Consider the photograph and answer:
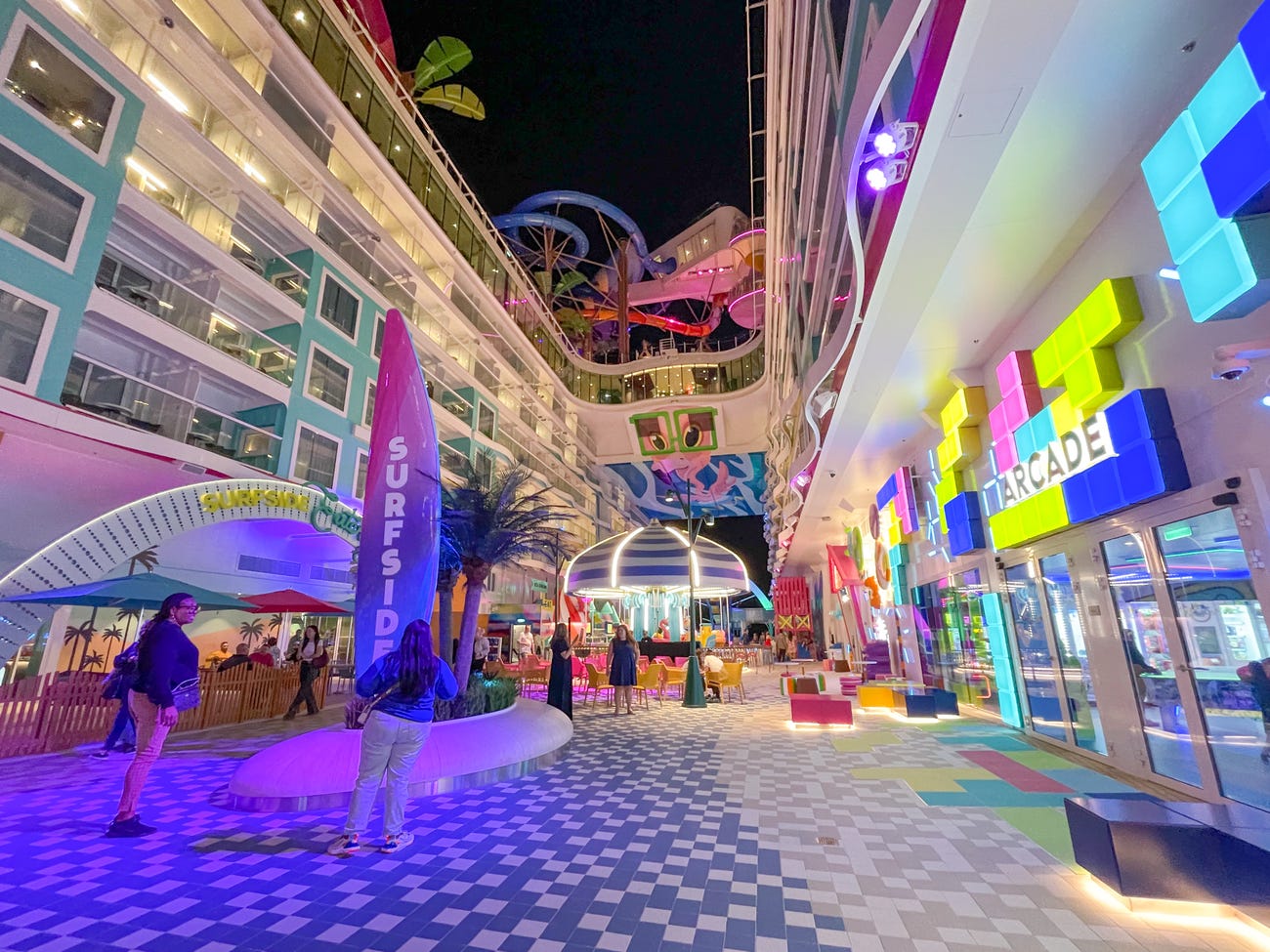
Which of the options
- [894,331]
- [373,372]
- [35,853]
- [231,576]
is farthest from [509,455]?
[35,853]

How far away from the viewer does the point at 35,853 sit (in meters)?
4.21

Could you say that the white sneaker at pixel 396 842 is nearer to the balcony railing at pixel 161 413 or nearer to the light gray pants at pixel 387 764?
the light gray pants at pixel 387 764

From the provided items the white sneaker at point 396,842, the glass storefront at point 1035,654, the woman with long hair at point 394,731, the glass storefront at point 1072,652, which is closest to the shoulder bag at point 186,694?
the woman with long hair at point 394,731

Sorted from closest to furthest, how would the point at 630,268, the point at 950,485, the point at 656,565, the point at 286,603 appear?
the point at 950,485, the point at 286,603, the point at 656,565, the point at 630,268

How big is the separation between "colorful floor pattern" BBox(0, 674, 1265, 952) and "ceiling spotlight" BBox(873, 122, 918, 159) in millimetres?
5725

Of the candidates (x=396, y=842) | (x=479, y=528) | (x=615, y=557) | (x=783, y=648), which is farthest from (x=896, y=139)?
(x=783, y=648)

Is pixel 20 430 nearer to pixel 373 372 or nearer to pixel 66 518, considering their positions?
pixel 66 518

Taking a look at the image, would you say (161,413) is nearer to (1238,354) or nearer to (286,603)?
(286,603)

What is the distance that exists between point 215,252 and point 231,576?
762cm

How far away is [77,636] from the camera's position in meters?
11.7

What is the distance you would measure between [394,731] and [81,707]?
7.97 meters

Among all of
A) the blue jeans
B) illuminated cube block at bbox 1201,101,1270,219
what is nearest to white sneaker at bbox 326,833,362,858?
the blue jeans

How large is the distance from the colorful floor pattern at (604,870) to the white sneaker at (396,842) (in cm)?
9

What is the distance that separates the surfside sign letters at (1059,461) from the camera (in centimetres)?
584
